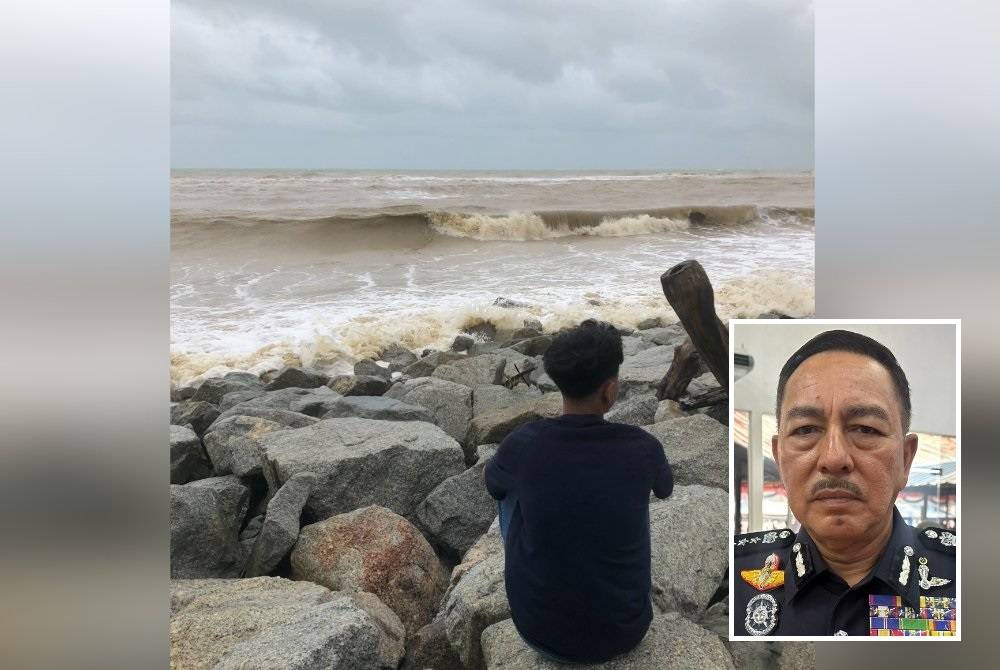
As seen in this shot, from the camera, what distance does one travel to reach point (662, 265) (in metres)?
2.87

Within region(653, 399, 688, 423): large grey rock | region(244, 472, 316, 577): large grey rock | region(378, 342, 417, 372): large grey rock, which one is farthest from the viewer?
region(378, 342, 417, 372): large grey rock

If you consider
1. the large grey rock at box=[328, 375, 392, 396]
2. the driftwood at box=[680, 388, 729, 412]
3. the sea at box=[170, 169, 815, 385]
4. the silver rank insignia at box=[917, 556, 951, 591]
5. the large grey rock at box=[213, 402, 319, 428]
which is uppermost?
the sea at box=[170, 169, 815, 385]

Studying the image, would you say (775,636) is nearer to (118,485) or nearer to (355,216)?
(355,216)

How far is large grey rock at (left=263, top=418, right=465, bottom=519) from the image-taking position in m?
2.76

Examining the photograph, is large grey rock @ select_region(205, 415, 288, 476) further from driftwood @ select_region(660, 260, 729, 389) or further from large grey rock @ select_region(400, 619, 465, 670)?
driftwood @ select_region(660, 260, 729, 389)

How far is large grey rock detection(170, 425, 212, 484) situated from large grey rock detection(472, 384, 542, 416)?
37.8 inches

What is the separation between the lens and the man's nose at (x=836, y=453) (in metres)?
2.56

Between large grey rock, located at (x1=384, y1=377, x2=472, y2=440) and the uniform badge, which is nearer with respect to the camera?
the uniform badge

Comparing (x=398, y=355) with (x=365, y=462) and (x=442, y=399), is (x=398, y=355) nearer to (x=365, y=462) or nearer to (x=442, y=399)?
(x=442, y=399)

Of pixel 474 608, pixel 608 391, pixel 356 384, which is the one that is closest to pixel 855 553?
pixel 608 391

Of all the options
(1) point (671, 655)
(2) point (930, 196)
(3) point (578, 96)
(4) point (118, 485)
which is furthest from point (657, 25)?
(4) point (118, 485)

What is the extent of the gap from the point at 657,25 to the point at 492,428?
4.84 feet

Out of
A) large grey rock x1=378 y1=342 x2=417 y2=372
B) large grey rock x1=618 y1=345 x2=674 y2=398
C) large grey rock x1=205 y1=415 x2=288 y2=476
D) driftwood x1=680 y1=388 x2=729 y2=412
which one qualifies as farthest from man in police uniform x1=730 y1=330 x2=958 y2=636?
large grey rock x1=205 y1=415 x2=288 y2=476

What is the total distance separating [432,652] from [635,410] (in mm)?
1017
